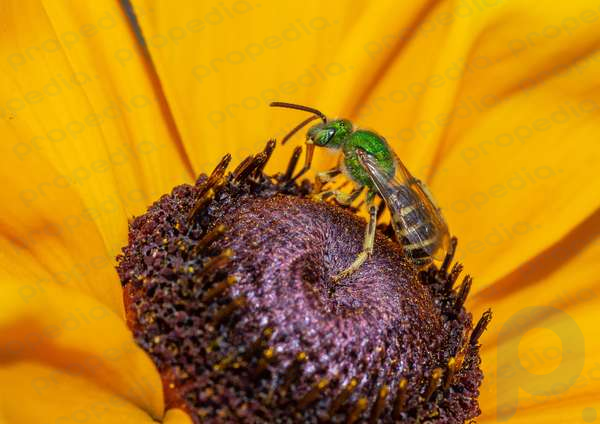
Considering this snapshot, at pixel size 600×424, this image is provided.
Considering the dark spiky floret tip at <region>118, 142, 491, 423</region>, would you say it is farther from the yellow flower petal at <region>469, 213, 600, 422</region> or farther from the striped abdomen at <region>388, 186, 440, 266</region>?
the yellow flower petal at <region>469, 213, 600, 422</region>

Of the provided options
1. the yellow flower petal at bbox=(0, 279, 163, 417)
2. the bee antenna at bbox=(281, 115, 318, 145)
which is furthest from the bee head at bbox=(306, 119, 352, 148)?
the yellow flower petal at bbox=(0, 279, 163, 417)

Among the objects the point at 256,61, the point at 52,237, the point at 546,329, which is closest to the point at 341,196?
the point at 256,61

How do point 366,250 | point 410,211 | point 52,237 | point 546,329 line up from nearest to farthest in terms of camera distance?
point 52,237, point 366,250, point 410,211, point 546,329

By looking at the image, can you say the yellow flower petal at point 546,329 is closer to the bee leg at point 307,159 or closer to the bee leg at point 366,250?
the bee leg at point 366,250

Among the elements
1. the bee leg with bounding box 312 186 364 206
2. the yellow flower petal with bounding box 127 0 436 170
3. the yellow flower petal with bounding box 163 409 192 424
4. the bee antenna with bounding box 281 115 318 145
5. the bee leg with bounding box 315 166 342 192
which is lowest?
the yellow flower petal with bounding box 163 409 192 424

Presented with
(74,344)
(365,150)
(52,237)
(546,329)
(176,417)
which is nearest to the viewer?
(74,344)

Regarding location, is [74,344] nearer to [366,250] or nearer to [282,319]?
[282,319]

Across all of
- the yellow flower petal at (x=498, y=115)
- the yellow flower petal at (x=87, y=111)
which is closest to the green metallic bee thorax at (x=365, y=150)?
the yellow flower petal at (x=498, y=115)
